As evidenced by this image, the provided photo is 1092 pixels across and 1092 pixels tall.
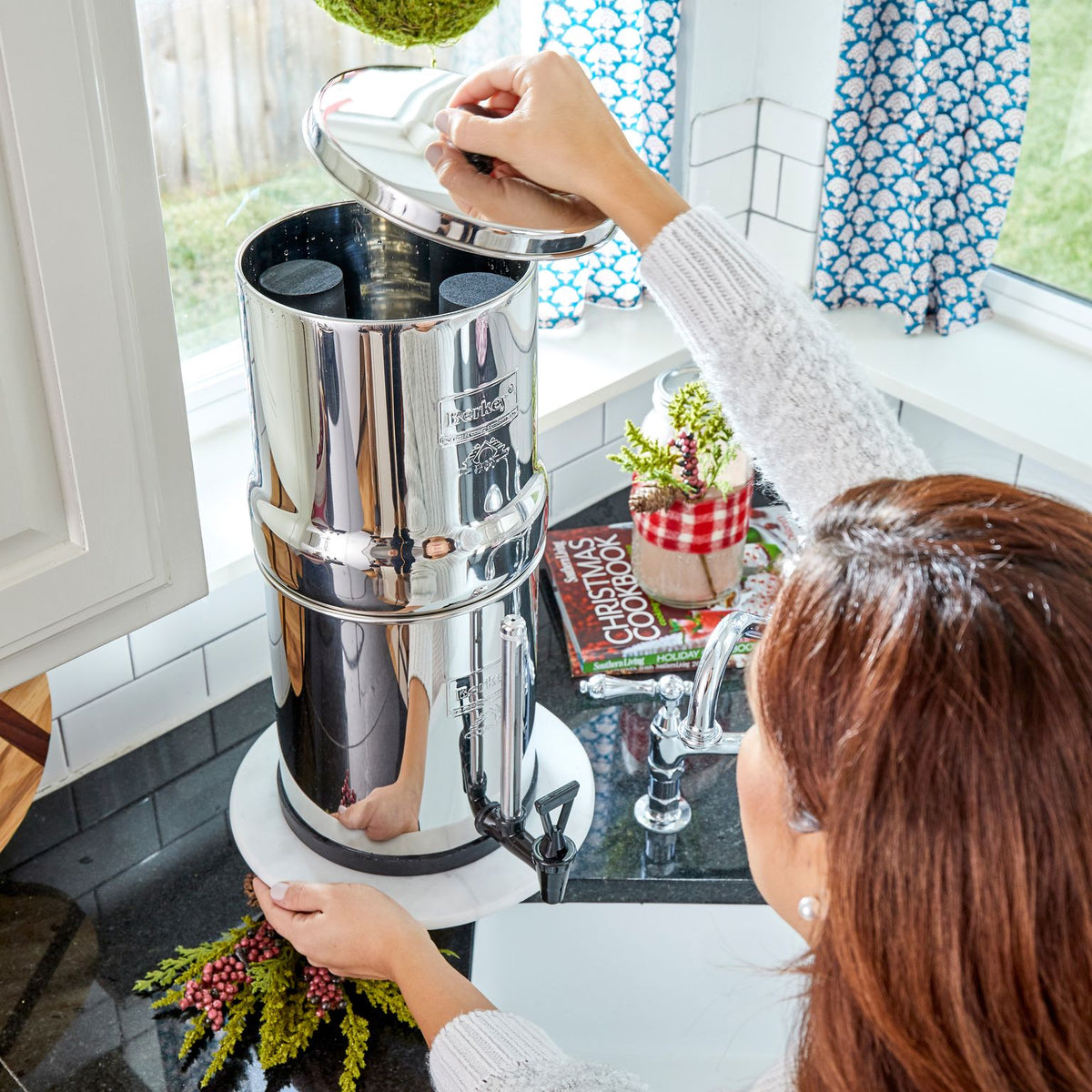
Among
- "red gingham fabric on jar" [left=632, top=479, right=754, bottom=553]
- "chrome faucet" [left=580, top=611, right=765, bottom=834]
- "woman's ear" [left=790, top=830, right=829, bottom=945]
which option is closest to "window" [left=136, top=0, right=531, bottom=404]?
"red gingham fabric on jar" [left=632, top=479, right=754, bottom=553]

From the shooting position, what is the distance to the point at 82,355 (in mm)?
732

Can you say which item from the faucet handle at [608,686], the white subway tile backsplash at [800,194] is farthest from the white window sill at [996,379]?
the faucet handle at [608,686]

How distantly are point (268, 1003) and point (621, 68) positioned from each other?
3.40 feet

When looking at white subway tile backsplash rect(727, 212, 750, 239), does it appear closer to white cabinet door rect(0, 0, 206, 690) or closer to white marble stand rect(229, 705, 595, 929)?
white marble stand rect(229, 705, 595, 929)

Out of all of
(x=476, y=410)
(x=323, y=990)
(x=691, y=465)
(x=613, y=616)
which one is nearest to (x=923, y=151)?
(x=691, y=465)

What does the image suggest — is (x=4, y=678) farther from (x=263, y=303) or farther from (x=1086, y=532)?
(x=1086, y=532)

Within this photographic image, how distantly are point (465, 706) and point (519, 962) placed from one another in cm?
34

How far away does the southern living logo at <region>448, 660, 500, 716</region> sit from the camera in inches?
36.0

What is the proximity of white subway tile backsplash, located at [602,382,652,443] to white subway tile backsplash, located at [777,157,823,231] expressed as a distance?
0.28 metres

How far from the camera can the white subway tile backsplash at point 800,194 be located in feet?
5.17

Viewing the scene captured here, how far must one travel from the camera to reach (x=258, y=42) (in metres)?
1.27

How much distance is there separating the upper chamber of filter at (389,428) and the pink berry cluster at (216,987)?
337mm

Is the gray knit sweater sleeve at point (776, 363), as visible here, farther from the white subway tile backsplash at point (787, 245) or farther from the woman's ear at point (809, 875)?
the white subway tile backsplash at point (787, 245)

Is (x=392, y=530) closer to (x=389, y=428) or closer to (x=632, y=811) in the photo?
(x=389, y=428)
